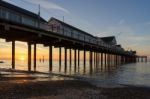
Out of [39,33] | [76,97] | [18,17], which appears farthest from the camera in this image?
[18,17]

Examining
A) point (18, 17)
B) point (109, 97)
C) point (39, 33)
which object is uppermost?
point (18, 17)

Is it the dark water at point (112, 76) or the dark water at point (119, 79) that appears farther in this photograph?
the dark water at point (112, 76)

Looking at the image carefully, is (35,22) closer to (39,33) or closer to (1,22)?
(39,33)

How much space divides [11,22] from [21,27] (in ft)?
4.88

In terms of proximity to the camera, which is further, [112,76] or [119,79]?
[112,76]

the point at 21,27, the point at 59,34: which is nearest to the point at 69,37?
the point at 59,34

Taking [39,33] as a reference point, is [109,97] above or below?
below

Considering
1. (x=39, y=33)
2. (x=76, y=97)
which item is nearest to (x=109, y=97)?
(x=76, y=97)

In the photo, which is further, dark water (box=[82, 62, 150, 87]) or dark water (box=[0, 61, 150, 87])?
dark water (box=[0, 61, 150, 87])

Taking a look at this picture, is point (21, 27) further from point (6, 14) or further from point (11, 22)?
point (6, 14)

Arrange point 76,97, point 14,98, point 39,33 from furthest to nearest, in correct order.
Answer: point 39,33
point 76,97
point 14,98

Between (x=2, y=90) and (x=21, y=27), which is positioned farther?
(x=21, y=27)

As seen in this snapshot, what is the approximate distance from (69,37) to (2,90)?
21.7 meters

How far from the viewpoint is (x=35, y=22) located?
127 feet
